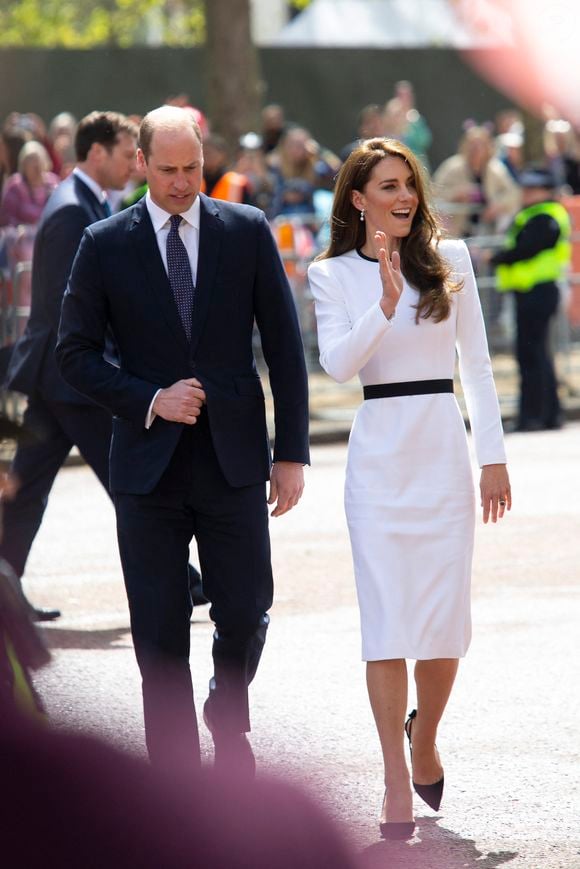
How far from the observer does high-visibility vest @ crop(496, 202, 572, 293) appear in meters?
14.8

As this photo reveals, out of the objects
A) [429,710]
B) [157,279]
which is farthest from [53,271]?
[429,710]

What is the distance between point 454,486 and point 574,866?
1.07 m

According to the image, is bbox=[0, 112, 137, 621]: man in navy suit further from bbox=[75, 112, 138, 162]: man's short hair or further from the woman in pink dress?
the woman in pink dress

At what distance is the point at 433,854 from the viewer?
14.8 feet

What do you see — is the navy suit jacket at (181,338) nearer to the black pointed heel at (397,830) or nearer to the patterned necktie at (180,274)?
the patterned necktie at (180,274)

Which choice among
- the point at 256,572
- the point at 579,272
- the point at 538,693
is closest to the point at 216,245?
the point at 256,572

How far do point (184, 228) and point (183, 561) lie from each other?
913mm

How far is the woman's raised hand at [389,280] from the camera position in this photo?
4684 millimetres

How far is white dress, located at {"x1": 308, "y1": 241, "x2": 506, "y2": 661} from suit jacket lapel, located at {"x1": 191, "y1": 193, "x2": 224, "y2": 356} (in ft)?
1.09

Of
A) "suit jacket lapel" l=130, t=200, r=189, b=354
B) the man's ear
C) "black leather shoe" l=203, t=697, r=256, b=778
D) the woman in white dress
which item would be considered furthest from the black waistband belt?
"black leather shoe" l=203, t=697, r=256, b=778

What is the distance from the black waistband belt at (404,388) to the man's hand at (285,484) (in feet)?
0.97

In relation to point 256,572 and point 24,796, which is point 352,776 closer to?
point 256,572

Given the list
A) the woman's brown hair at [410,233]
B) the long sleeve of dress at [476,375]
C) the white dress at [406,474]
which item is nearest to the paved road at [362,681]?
the white dress at [406,474]

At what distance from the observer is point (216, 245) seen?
4875mm
